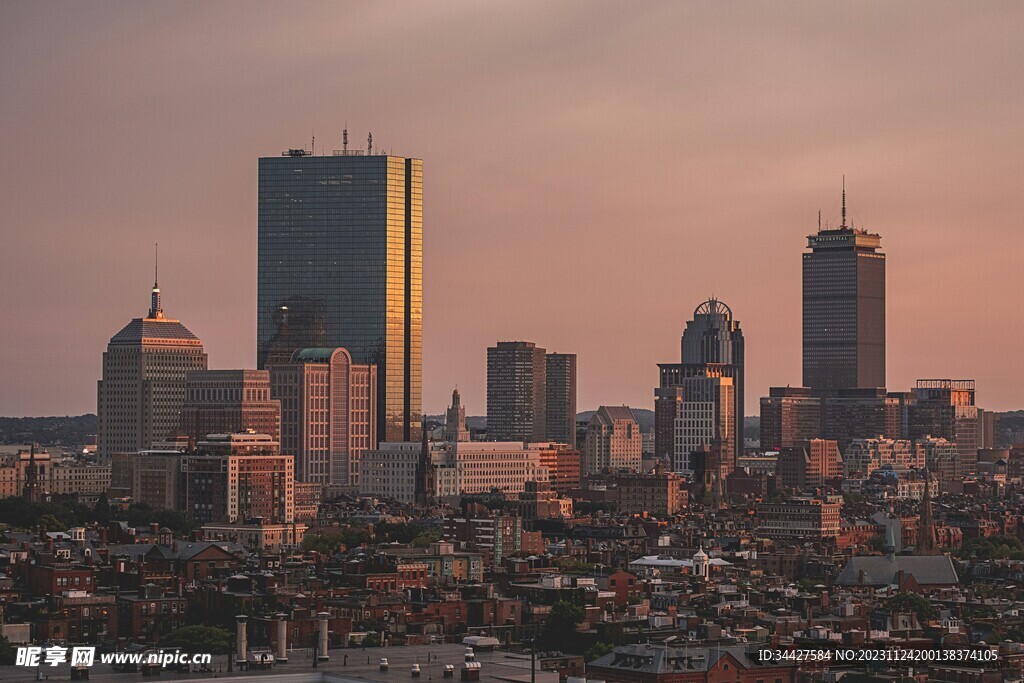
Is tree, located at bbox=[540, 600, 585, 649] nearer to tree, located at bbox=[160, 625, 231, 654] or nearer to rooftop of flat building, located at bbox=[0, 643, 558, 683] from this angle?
tree, located at bbox=[160, 625, 231, 654]

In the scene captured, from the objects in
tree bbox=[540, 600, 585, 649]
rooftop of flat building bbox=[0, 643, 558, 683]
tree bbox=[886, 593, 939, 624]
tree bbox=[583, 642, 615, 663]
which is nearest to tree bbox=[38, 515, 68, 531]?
tree bbox=[540, 600, 585, 649]

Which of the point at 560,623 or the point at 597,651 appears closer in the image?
the point at 597,651

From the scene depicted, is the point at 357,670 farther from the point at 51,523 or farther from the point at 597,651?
the point at 51,523

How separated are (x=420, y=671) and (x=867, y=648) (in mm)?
25664

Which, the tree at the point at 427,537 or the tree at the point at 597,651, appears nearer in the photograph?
the tree at the point at 597,651

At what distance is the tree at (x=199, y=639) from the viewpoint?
289 ft

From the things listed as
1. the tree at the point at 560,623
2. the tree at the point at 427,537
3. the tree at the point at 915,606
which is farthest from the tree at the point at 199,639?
the tree at the point at 427,537

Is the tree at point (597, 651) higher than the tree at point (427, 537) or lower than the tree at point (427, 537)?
lower

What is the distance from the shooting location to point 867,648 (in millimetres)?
88188

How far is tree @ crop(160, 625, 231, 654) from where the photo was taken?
87938 mm

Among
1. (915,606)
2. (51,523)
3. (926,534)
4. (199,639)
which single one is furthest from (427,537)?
(199,639)

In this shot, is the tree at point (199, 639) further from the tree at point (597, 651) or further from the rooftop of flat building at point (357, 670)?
the tree at point (597, 651)

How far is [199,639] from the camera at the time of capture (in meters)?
91.9

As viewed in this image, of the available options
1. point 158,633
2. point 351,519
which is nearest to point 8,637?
point 158,633
